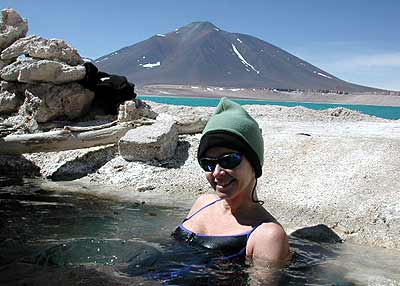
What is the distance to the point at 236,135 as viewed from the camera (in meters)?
3.59

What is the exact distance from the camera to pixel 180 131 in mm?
11062

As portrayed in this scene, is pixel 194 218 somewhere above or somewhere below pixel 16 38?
below

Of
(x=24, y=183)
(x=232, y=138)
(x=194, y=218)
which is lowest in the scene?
(x=24, y=183)

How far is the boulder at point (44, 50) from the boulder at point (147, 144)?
302cm

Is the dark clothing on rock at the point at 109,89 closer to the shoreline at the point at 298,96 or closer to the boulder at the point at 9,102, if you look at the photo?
the boulder at the point at 9,102

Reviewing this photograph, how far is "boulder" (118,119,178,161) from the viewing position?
9.71 metres

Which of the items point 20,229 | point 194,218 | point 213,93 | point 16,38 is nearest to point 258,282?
point 194,218

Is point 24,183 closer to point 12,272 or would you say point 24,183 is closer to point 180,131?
point 180,131

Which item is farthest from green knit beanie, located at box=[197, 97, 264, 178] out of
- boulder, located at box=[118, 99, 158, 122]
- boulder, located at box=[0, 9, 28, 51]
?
boulder, located at box=[0, 9, 28, 51]

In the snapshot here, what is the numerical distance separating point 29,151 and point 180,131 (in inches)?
117

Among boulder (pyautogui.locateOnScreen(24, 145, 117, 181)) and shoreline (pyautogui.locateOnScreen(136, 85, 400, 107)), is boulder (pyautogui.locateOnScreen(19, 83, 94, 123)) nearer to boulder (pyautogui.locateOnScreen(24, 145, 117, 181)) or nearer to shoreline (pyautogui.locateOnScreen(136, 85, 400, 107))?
boulder (pyautogui.locateOnScreen(24, 145, 117, 181))

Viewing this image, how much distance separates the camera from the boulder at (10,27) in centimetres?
1327

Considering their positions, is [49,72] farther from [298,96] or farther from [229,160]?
[298,96]

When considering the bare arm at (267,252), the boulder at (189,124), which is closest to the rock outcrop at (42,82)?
the boulder at (189,124)
